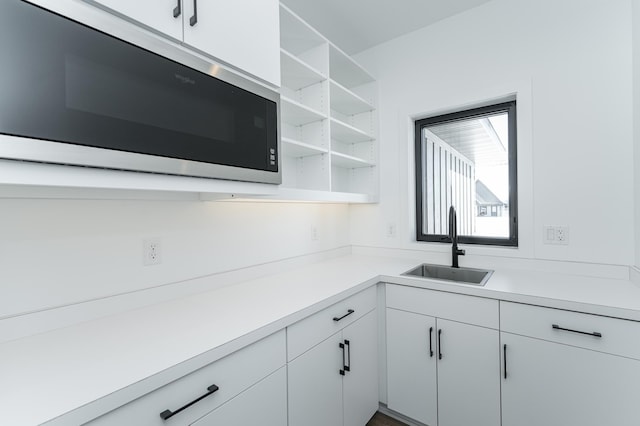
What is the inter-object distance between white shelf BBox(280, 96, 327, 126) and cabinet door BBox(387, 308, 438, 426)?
120cm

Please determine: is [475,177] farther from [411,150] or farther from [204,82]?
[204,82]

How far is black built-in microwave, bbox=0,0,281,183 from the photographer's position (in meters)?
0.62

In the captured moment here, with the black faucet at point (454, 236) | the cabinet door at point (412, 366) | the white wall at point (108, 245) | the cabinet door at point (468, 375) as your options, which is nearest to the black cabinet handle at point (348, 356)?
the cabinet door at point (412, 366)

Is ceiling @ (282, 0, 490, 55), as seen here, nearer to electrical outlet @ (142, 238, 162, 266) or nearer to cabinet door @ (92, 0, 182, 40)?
cabinet door @ (92, 0, 182, 40)

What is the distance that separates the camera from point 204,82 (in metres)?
0.97

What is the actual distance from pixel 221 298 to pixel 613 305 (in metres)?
1.59

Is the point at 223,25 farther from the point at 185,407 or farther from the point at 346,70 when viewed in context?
the point at 346,70

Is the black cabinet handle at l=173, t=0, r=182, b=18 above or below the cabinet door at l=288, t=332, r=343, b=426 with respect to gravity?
above

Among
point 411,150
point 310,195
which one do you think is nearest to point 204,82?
point 310,195

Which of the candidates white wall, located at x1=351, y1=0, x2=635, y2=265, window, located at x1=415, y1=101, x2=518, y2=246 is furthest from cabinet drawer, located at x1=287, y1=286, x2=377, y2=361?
window, located at x1=415, y1=101, x2=518, y2=246

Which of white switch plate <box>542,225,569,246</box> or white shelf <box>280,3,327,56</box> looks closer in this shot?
white shelf <box>280,3,327,56</box>

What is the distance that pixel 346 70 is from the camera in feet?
7.12

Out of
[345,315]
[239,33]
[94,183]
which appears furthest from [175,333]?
[239,33]

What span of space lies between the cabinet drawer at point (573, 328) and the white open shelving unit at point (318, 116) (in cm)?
107
